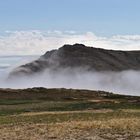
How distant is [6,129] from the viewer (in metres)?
34.1

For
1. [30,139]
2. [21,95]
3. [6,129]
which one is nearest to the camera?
[30,139]

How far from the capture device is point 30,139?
94.8 feet

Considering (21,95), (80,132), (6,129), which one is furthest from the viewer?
(21,95)

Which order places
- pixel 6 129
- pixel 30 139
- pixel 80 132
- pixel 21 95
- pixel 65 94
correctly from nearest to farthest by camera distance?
1. pixel 30 139
2. pixel 80 132
3. pixel 6 129
4. pixel 21 95
5. pixel 65 94

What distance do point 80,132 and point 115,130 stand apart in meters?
→ 2.44

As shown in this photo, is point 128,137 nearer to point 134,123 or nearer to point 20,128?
point 134,123

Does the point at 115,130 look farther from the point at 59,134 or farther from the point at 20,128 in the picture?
the point at 20,128

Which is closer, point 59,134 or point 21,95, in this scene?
point 59,134

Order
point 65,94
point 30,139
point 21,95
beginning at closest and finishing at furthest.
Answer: point 30,139, point 21,95, point 65,94

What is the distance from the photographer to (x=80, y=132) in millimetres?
31156

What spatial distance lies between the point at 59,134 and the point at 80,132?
5.06ft

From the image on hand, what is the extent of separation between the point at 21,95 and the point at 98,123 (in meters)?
65.9

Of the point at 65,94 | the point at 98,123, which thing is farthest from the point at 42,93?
the point at 98,123

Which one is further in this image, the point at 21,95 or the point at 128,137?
the point at 21,95
